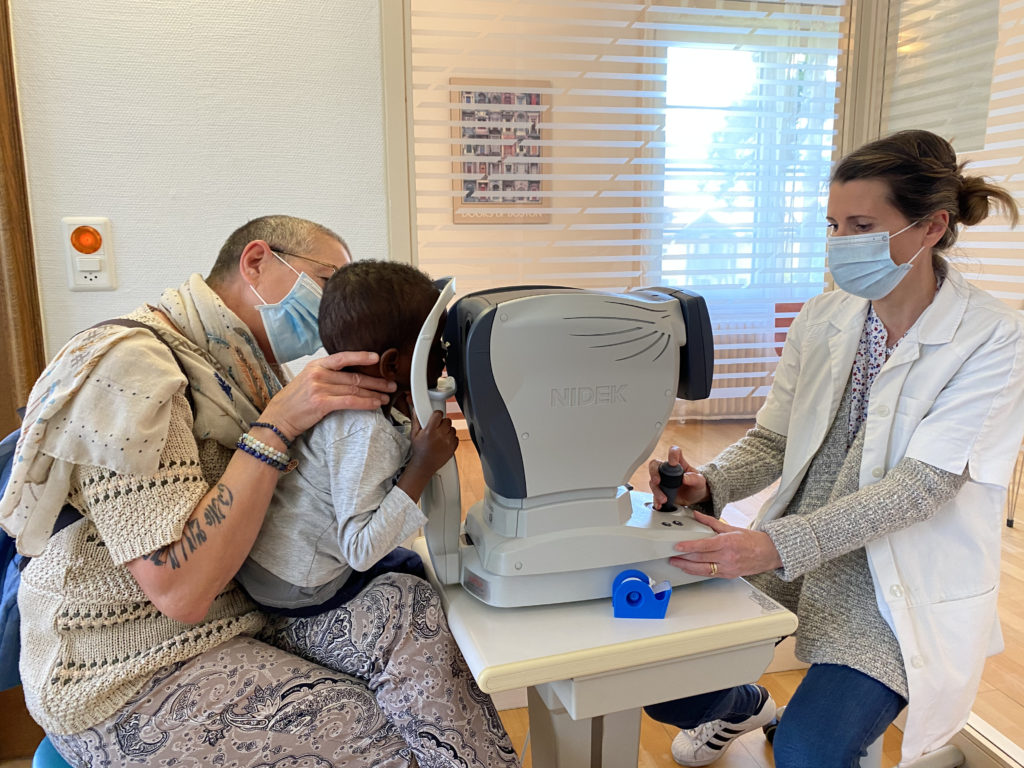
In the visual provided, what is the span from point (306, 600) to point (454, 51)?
1384mm

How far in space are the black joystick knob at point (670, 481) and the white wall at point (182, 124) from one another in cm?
104

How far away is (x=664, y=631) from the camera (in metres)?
0.94

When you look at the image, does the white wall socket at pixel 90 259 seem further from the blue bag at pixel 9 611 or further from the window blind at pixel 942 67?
the window blind at pixel 942 67

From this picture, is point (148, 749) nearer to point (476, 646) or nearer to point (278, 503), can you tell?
point (278, 503)

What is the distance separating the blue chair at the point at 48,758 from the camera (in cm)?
106

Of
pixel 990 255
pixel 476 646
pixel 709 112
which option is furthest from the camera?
pixel 709 112

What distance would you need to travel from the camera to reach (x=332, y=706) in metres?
1.02

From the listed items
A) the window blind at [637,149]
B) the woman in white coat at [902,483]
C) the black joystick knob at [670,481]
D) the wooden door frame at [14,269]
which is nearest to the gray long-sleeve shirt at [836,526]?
the woman in white coat at [902,483]

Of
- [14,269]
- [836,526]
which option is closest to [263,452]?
[836,526]

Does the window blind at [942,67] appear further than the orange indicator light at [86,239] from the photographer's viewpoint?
Yes

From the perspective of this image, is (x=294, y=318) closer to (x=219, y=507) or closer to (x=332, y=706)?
(x=219, y=507)

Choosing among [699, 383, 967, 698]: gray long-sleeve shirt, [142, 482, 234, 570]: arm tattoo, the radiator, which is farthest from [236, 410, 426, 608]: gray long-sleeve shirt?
the radiator

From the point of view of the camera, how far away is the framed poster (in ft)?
6.06

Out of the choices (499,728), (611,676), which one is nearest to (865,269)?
(611,676)
